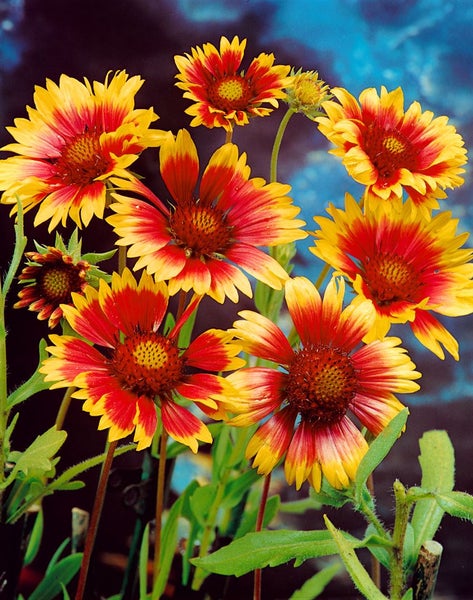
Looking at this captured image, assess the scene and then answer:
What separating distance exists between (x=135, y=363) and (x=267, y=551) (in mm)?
141

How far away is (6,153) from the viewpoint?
0.76 m

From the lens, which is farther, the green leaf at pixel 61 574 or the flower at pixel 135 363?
the green leaf at pixel 61 574

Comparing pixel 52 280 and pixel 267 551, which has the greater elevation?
pixel 52 280

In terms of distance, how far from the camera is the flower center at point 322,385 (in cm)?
44

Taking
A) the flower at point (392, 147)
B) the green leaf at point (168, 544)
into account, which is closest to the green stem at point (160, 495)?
the green leaf at point (168, 544)

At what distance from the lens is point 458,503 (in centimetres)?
43

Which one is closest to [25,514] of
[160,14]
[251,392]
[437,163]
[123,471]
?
[123,471]

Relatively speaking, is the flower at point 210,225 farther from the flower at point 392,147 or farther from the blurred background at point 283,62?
the blurred background at point 283,62

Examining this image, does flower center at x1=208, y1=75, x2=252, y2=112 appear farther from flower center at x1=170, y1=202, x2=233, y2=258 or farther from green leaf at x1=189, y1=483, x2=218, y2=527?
green leaf at x1=189, y1=483, x2=218, y2=527

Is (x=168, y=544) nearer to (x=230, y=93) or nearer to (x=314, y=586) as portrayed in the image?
(x=314, y=586)

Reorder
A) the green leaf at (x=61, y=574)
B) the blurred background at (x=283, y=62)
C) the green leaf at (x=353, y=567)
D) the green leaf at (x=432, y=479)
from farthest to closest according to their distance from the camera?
the blurred background at (x=283, y=62) → the green leaf at (x=61, y=574) → the green leaf at (x=432, y=479) → the green leaf at (x=353, y=567)

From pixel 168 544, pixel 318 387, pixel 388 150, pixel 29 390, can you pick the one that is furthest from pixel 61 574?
pixel 388 150

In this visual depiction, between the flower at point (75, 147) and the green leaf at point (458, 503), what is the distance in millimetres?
259

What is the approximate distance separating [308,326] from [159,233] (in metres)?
0.11
